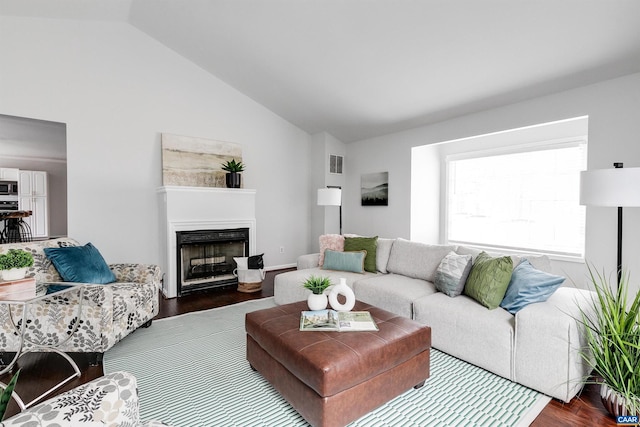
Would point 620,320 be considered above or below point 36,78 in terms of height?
below

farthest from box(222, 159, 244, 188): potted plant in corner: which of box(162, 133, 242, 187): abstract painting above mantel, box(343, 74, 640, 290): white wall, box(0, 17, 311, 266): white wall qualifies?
box(343, 74, 640, 290): white wall

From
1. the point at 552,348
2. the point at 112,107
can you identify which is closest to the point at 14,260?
the point at 112,107

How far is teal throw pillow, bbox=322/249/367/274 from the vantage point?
3568mm

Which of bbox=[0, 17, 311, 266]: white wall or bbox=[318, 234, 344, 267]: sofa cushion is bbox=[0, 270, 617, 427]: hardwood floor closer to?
bbox=[0, 17, 311, 266]: white wall

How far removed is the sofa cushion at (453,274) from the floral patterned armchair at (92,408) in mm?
2297

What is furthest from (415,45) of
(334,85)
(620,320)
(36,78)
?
(36,78)

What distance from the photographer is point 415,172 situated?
493 cm

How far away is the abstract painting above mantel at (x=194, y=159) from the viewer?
445 cm

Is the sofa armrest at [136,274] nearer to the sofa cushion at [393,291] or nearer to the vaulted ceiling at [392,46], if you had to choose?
the sofa cushion at [393,291]

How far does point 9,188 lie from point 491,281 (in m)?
5.07

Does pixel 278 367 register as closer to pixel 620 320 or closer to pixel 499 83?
pixel 620 320

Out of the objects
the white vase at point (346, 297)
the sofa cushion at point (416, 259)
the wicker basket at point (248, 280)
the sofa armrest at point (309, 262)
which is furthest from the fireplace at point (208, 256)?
the white vase at point (346, 297)

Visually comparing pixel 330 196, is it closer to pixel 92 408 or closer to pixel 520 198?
pixel 520 198

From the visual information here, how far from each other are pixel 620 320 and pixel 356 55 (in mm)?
3258
